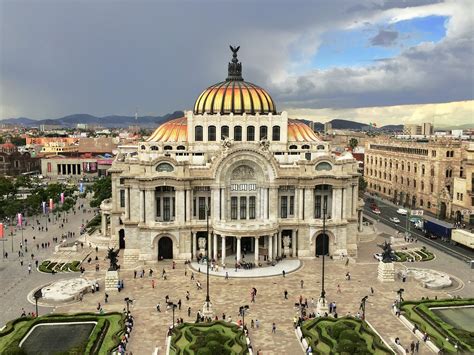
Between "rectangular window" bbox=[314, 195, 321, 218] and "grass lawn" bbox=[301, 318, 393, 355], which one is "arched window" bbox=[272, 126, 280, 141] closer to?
"rectangular window" bbox=[314, 195, 321, 218]

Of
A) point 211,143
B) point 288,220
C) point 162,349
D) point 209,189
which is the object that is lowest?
point 162,349

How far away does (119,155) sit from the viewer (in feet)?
289

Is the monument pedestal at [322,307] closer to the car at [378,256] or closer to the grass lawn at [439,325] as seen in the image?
the grass lawn at [439,325]

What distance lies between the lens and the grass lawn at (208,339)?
138 ft

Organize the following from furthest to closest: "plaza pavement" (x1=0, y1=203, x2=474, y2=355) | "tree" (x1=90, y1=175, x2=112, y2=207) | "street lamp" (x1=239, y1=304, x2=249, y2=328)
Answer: "tree" (x1=90, y1=175, x2=112, y2=207)
"street lamp" (x1=239, y1=304, x2=249, y2=328)
"plaza pavement" (x1=0, y1=203, x2=474, y2=355)

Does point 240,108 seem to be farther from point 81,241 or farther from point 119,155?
point 81,241

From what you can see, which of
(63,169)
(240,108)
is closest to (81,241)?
(240,108)

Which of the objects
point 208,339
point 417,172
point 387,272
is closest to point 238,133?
point 387,272

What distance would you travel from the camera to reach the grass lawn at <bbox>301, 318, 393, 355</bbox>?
1662 inches

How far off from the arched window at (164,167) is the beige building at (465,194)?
207ft

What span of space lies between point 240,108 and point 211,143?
786cm

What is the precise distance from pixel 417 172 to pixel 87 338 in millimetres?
95739

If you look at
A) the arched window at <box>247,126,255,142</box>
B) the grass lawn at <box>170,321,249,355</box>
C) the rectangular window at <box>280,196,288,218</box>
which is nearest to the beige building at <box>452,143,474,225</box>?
the rectangular window at <box>280,196,288,218</box>

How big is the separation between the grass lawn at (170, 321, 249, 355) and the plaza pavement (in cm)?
173
